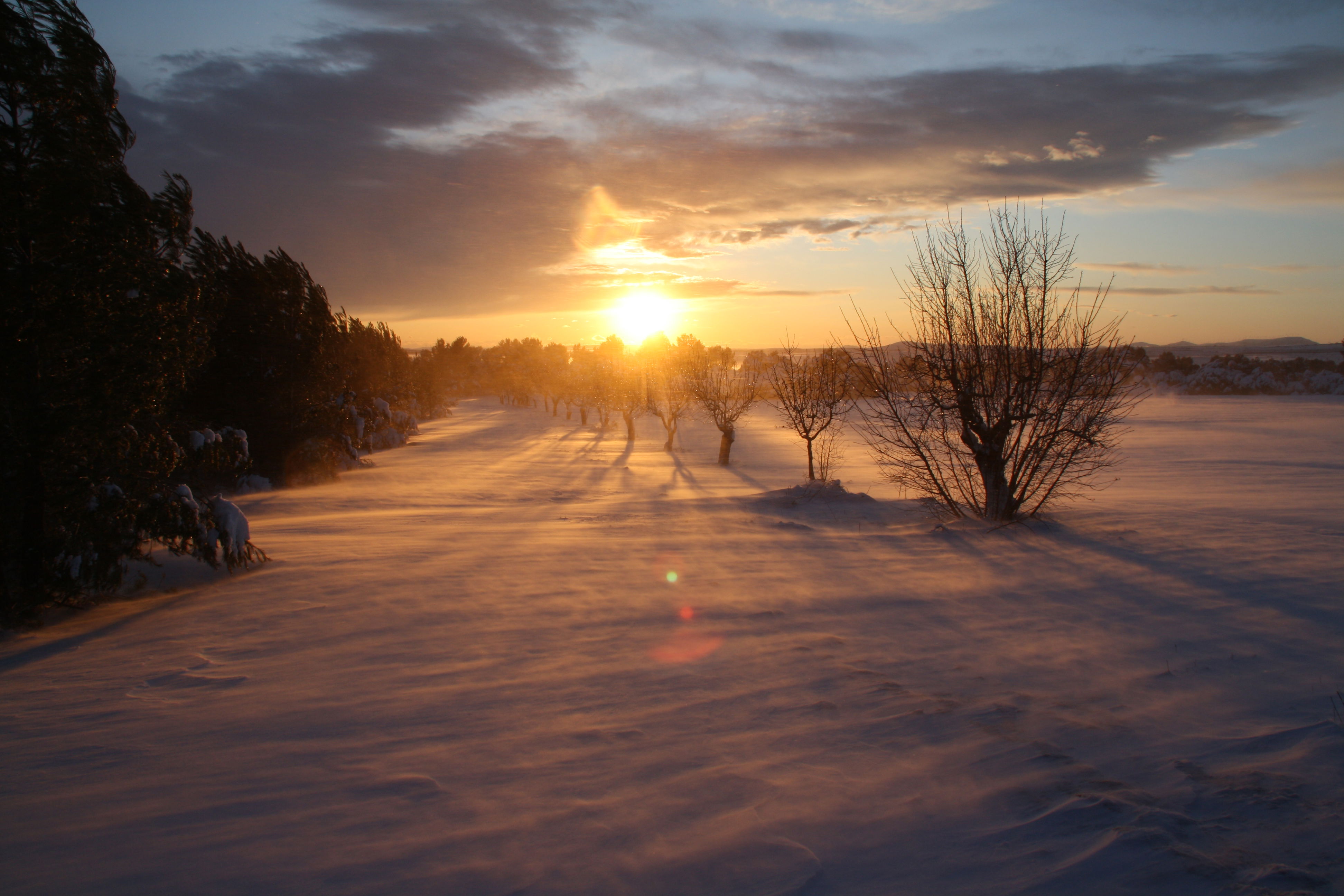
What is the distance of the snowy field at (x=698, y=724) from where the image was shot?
313 centimetres

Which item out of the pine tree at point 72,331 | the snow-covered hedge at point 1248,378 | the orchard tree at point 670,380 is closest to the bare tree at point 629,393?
the orchard tree at point 670,380

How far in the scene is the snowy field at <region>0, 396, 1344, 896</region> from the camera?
3135mm

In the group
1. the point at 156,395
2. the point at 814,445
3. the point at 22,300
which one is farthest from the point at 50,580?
the point at 814,445

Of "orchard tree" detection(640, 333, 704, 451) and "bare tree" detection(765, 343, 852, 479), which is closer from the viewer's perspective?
"bare tree" detection(765, 343, 852, 479)

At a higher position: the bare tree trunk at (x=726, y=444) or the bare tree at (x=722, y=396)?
the bare tree at (x=722, y=396)

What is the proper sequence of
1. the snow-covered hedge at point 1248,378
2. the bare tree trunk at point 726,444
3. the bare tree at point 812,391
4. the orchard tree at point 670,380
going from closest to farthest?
the bare tree at point 812,391 < the bare tree trunk at point 726,444 < the orchard tree at point 670,380 < the snow-covered hedge at point 1248,378

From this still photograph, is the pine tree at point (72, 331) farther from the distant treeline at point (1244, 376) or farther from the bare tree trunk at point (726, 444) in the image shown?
the distant treeline at point (1244, 376)

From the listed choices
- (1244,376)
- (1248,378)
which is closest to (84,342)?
(1248,378)

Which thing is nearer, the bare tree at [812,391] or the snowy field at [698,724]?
the snowy field at [698,724]

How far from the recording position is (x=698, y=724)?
4633 millimetres

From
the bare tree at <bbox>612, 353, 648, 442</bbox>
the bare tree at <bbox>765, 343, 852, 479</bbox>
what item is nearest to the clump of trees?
the bare tree at <bbox>765, 343, 852, 479</bbox>

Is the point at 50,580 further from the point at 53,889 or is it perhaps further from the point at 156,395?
the point at 53,889

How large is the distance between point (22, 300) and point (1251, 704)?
37.3 ft

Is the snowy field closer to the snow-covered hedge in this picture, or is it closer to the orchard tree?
the orchard tree
